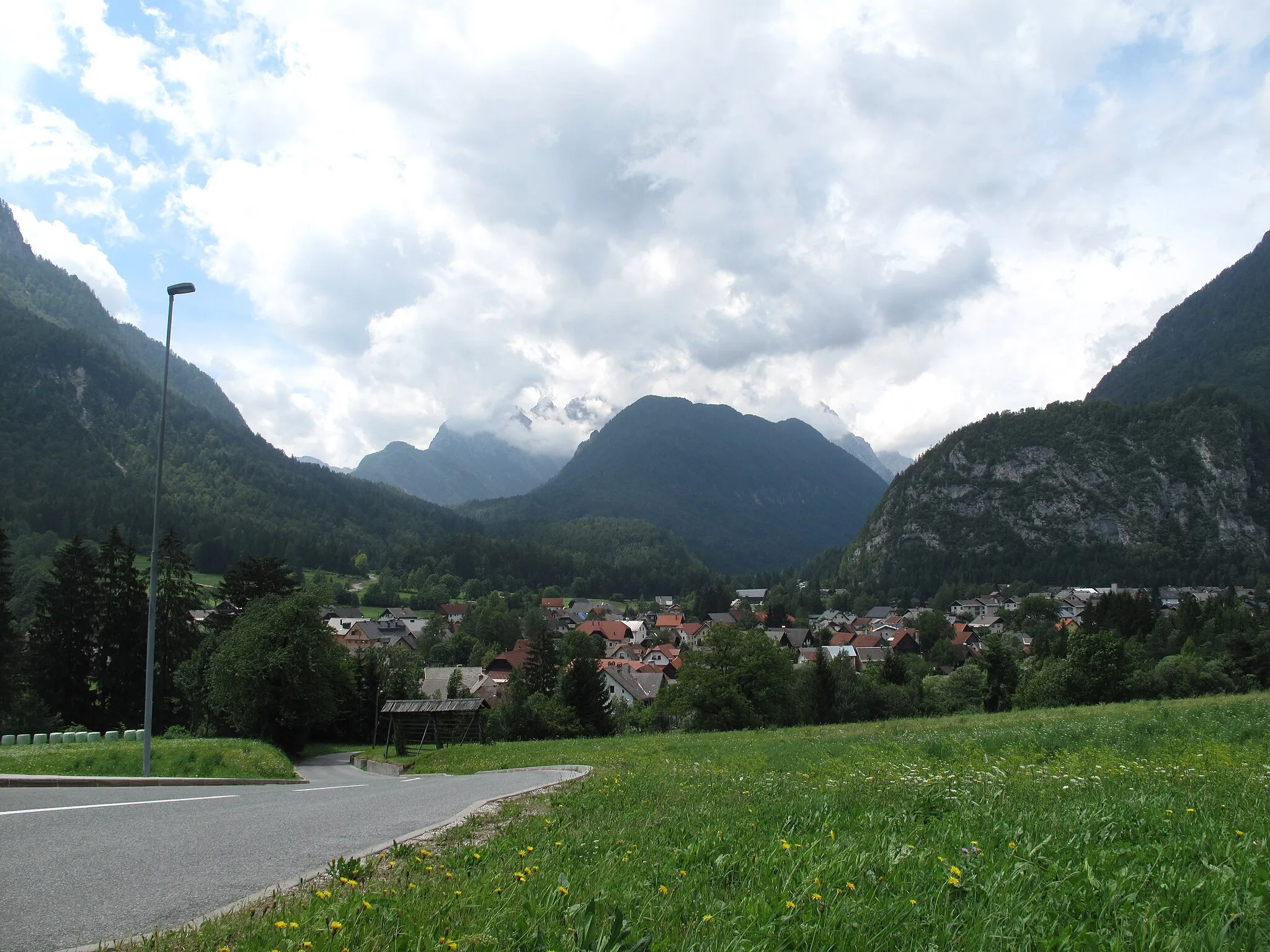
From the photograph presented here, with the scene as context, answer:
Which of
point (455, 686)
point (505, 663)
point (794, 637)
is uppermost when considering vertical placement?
point (455, 686)

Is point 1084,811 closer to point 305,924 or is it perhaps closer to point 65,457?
point 305,924

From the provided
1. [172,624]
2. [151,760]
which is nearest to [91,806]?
[151,760]

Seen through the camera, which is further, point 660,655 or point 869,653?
point 869,653

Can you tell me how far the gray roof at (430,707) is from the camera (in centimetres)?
3831

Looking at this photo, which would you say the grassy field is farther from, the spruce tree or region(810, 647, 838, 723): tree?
region(810, 647, 838, 723): tree

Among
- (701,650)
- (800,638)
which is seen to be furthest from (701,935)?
(800,638)

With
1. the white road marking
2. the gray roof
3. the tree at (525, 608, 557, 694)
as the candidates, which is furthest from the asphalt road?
the tree at (525, 608, 557, 694)

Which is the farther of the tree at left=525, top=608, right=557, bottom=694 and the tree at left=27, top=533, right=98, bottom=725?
the tree at left=525, top=608, right=557, bottom=694

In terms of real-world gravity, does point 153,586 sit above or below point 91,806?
above

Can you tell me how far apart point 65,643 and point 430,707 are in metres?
25.5

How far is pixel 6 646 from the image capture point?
4209cm

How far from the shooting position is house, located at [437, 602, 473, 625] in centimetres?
15550

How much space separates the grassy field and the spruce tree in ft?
149

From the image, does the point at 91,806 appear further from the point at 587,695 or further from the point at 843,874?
the point at 587,695
